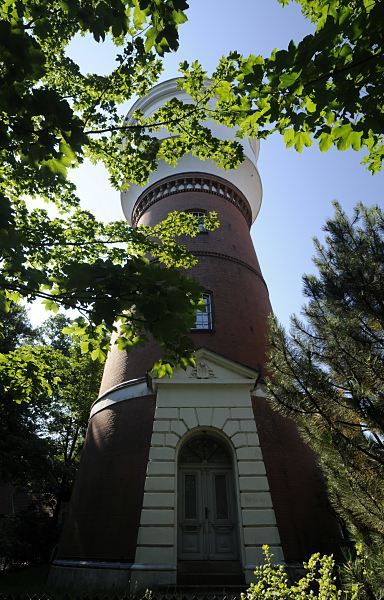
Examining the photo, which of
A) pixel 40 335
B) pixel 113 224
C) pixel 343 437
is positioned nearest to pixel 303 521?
pixel 343 437

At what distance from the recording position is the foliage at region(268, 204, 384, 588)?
4441 millimetres

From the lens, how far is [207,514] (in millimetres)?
9391

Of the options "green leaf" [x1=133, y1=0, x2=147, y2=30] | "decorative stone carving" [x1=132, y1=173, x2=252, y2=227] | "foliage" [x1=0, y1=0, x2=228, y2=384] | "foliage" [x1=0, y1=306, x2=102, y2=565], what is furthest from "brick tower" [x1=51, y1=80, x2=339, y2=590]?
"green leaf" [x1=133, y1=0, x2=147, y2=30]

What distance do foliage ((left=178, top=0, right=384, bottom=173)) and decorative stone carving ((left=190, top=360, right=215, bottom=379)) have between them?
7.00 metres

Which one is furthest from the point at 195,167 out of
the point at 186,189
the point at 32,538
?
the point at 32,538

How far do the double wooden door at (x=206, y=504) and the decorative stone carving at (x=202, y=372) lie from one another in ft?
5.25

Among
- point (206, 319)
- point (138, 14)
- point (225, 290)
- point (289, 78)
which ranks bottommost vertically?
point (289, 78)

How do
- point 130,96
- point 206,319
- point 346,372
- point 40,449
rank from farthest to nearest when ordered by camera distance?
point 40,449
point 206,319
point 130,96
point 346,372

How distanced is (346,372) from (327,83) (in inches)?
140

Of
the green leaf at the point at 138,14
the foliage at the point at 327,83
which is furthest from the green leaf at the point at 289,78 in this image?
the green leaf at the point at 138,14

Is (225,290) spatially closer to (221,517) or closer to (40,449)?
(221,517)

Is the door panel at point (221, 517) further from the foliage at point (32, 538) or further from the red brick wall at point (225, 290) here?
the foliage at point (32, 538)

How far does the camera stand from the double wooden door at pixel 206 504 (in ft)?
29.5

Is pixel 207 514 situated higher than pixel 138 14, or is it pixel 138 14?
pixel 138 14
